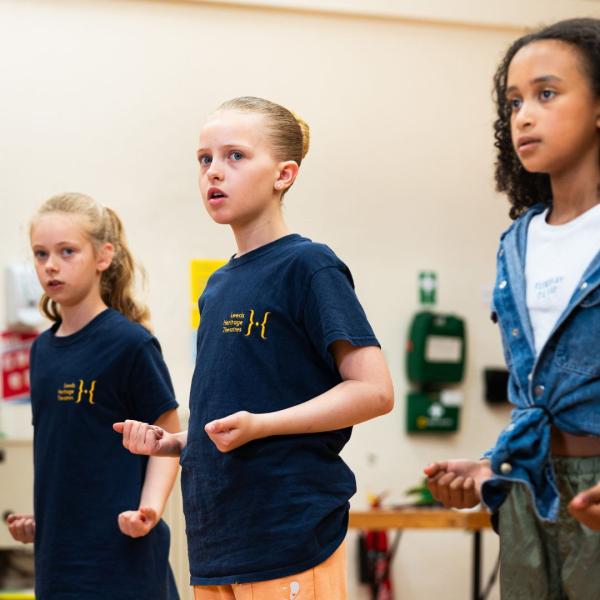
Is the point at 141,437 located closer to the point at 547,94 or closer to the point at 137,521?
the point at 137,521

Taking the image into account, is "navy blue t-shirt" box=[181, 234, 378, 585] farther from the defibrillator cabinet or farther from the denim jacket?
the defibrillator cabinet

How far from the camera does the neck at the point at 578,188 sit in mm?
1505

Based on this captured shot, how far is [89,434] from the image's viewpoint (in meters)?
2.28

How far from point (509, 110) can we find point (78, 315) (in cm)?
123

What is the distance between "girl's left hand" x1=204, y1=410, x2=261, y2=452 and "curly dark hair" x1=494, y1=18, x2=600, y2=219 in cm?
60

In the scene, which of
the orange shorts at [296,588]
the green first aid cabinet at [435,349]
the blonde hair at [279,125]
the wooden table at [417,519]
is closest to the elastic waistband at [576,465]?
the orange shorts at [296,588]

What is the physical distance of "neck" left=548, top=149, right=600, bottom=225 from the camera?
4.94ft

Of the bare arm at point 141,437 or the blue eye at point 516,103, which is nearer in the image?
the blue eye at point 516,103

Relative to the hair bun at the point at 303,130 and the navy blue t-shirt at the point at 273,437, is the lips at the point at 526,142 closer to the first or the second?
the navy blue t-shirt at the point at 273,437

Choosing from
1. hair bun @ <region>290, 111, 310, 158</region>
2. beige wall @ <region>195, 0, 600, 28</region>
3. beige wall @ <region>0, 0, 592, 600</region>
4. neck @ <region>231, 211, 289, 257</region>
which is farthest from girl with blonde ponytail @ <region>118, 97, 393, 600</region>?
beige wall @ <region>195, 0, 600, 28</region>

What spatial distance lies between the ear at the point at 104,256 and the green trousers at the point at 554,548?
54.3 inches

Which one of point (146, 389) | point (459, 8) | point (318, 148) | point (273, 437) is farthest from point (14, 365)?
point (273, 437)

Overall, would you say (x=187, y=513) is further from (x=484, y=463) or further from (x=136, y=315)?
(x=136, y=315)

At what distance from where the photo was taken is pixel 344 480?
1719mm
